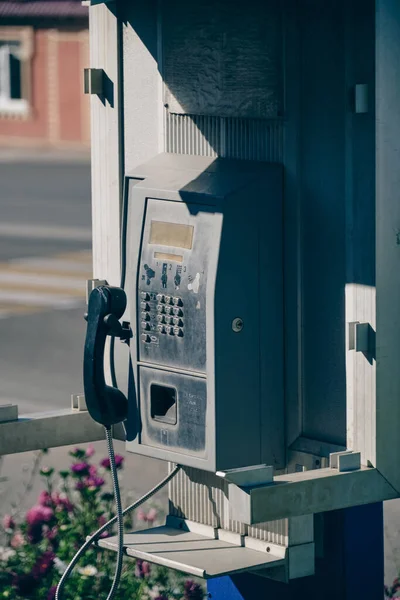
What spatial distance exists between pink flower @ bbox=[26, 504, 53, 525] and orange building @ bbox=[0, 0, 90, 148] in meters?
28.1

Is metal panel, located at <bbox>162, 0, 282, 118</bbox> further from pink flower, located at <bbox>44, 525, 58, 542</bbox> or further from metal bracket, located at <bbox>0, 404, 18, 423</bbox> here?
pink flower, located at <bbox>44, 525, 58, 542</bbox>

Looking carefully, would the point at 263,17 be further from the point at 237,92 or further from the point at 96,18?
the point at 96,18

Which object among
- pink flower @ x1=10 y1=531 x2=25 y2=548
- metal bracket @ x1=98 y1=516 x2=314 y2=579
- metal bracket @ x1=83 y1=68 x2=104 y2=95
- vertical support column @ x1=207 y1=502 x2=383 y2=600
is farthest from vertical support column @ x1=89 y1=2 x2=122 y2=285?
pink flower @ x1=10 y1=531 x2=25 y2=548

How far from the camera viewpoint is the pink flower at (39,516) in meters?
5.61

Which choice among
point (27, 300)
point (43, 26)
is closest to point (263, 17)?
point (27, 300)

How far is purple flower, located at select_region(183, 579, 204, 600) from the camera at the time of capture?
17.1ft

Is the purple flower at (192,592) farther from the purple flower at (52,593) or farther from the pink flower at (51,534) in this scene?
the pink flower at (51,534)

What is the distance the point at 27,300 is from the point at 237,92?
1026 cm

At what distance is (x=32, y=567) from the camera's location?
17.6ft

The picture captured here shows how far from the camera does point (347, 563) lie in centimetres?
420

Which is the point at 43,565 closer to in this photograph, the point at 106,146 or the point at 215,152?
the point at 106,146

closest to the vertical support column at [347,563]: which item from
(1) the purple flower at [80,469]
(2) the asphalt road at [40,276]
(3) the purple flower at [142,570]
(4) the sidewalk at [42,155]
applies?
(3) the purple flower at [142,570]

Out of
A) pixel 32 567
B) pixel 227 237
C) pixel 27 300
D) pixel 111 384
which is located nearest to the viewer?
pixel 227 237

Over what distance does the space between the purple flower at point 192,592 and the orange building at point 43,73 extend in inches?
1126
